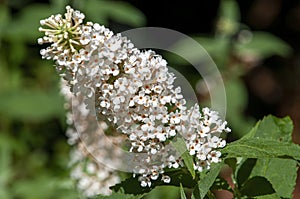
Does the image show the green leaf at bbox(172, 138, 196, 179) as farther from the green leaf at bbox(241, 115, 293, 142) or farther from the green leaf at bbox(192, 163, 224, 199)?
the green leaf at bbox(241, 115, 293, 142)

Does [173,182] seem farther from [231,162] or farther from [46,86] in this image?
[46,86]

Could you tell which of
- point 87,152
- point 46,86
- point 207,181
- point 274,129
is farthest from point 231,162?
point 46,86

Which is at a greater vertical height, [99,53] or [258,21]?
[258,21]

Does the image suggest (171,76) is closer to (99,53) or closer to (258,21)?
(99,53)

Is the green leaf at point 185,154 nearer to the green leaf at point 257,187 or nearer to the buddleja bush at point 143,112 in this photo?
the buddleja bush at point 143,112

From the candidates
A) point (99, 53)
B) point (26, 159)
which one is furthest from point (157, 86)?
point (26, 159)

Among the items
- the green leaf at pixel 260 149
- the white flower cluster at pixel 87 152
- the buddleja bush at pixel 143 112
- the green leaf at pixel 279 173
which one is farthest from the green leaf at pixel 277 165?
the white flower cluster at pixel 87 152
